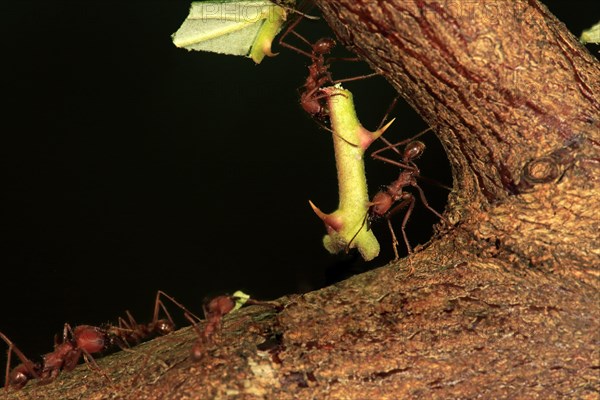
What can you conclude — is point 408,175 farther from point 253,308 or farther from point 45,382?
point 45,382

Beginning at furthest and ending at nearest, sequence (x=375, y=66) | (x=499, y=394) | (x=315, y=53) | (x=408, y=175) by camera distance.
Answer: (x=315, y=53) → (x=408, y=175) → (x=375, y=66) → (x=499, y=394)

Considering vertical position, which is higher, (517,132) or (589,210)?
(517,132)

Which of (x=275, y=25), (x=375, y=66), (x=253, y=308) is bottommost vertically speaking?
(x=253, y=308)

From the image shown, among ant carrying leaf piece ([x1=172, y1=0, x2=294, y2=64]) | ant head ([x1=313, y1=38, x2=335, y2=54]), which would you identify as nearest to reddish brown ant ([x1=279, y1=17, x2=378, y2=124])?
ant head ([x1=313, y1=38, x2=335, y2=54])

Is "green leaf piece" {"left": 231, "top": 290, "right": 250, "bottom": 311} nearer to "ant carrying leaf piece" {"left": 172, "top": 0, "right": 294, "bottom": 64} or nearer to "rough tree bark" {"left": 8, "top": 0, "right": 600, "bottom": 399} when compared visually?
"rough tree bark" {"left": 8, "top": 0, "right": 600, "bottom": 399}

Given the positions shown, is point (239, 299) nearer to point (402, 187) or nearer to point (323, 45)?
point (402, 187)

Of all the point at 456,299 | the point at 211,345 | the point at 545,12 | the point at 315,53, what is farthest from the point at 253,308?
the point at 315,53

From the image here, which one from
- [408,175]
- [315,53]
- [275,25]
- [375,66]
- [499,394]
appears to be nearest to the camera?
[499,394]

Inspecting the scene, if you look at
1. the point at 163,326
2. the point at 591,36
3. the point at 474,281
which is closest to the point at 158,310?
the point at 163,326
